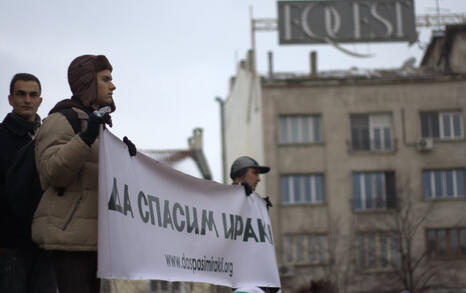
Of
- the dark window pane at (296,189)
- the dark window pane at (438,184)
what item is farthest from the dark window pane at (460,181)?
the dark window pane at (296,189)

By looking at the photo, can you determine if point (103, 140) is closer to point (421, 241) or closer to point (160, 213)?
point (160, 213)

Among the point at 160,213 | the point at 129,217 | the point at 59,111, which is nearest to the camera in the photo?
the point at 59,111

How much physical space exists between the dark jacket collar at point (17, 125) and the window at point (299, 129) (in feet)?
135

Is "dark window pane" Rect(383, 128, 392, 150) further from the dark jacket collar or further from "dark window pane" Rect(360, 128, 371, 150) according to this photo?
the dark jacket collar

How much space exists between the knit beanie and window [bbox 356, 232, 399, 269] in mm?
40165

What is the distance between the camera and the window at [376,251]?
4444 centimetres

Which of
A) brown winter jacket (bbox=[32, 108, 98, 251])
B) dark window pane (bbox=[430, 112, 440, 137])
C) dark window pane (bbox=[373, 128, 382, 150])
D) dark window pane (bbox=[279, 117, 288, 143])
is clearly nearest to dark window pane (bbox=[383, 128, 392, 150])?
dark window pane (bbox=[373, 128, 382, 150])

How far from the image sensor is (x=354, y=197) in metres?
46.1

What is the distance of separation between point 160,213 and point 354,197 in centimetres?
4083

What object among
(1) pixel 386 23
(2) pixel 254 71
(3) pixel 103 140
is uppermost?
(1) pixel 386 23

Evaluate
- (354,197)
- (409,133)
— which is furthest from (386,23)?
(354,197)

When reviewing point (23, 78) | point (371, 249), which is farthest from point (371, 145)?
point (23, 78)

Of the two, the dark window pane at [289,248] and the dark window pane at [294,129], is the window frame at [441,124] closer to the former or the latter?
the dark window pane at [294,129]

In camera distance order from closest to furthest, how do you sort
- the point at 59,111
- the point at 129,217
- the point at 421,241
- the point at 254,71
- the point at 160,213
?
the point at 59,111 → the point at 129,217 → the point at 160,213 → the point at 421,241 → the point at 254,71
